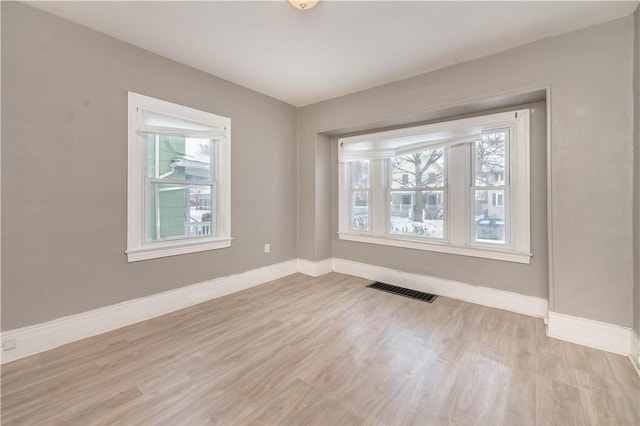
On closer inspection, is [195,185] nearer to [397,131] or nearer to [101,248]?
[101,248]

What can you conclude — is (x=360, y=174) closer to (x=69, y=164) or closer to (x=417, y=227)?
(x=417, y=227)

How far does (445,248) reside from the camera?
11.0 feet

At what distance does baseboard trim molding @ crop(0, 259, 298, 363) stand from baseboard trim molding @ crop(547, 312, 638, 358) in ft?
10.9

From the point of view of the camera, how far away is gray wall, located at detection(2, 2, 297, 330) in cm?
204

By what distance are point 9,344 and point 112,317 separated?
24.6 inches

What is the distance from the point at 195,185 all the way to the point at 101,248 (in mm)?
1106

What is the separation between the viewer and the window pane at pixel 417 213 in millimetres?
3521

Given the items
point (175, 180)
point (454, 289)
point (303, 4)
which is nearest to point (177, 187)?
point (175, 180)

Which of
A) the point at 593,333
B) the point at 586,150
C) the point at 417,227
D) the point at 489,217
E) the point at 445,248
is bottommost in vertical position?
the point at 593,333

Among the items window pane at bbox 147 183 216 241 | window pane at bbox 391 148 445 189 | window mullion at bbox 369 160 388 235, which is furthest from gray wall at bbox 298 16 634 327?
window pane at bbox 147 183 216 241

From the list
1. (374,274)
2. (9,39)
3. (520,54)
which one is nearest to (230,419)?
(374,274)

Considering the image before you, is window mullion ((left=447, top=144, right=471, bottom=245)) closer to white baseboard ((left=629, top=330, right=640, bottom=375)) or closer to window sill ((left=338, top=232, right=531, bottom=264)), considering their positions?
window sill ((left=338, top=232, right=531, bottom=264))

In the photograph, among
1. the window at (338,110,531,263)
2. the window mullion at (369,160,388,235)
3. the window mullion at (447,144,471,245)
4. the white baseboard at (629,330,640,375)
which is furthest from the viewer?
the window mullion at (369,160,388,235)

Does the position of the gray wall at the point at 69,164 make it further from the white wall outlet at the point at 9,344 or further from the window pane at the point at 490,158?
the window pane at the point at 490,158
